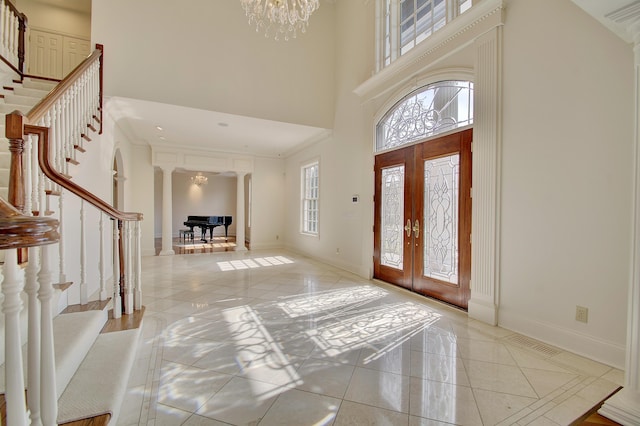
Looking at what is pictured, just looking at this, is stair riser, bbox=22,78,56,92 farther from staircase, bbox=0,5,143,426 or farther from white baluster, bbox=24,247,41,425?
white baluster, bbox=24,247,41,425

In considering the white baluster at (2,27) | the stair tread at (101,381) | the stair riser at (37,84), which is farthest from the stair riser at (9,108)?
the stair tread at (101,381)

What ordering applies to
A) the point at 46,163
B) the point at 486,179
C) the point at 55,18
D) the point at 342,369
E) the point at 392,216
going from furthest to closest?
the point at 55,18, the point at 392,216, the point at 486,179, the point at 342,369, the point at 46,163

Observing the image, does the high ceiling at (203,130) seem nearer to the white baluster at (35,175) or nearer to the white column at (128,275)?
the white column at (128,275)

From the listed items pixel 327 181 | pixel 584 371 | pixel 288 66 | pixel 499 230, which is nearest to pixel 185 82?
pixel 288 66

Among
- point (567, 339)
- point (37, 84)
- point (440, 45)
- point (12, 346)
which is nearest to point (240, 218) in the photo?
point (37, 84)

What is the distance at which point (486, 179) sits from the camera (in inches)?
124

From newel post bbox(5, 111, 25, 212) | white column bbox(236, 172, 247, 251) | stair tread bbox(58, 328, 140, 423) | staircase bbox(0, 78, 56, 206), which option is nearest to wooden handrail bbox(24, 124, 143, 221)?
newel post bbox(5, 111, 25, 212)

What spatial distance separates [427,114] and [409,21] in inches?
69.0

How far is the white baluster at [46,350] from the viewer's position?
88 cm

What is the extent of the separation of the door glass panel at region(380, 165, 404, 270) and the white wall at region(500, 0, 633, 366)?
5.25 ft

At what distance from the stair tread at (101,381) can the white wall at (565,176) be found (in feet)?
11.2

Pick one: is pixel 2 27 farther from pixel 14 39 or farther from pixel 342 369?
pixel 342 369

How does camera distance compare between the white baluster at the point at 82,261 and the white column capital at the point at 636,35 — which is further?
the white baluster at the point at 82,261

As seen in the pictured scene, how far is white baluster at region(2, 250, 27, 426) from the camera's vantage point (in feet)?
2.39
